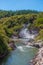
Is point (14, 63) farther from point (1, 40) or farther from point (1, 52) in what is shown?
point (1, 40)

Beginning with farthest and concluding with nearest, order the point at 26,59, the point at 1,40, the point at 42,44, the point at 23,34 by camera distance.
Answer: the point at 23,34 → the point at 42,44 → the point at 1,40 → the point at 26,59

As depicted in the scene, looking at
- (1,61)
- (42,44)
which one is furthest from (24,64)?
(42,44)

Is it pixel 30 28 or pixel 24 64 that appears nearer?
pixel 24 64

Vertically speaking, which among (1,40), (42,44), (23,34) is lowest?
(23,34)

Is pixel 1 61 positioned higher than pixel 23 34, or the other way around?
pixel 1 61

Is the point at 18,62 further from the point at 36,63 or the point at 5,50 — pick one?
the point at 5,50

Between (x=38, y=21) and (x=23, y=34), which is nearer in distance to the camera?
(x=23, y=34)

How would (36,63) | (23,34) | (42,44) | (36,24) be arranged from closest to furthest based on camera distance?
1. (36,63)
2. (42,44)
3. (23,34)
4. (36,24)

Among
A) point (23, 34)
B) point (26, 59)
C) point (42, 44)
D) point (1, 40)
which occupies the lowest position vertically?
point (23, 34)

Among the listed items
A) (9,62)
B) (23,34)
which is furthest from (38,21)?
(9,62)

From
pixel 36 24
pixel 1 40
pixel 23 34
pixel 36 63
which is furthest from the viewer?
pixel 36 24
